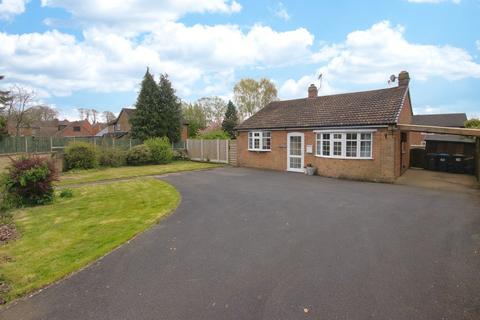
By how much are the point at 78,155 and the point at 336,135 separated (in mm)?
16837

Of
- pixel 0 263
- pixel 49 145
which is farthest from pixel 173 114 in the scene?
pixel 0 263

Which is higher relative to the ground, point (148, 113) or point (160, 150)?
point (148, 113)

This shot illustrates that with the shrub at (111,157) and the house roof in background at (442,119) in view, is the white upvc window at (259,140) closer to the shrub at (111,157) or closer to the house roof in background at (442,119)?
the shrub at (111,157)

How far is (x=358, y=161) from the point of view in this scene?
49.1 feet

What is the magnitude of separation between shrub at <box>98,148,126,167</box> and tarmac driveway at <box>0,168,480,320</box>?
597 inches

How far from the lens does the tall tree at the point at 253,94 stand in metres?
51.5

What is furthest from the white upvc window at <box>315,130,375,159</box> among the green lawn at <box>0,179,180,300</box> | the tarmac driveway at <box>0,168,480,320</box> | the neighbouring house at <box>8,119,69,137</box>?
the neighbouring house at <box>8,119,69,137</box>

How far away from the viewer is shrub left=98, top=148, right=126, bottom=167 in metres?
21.3

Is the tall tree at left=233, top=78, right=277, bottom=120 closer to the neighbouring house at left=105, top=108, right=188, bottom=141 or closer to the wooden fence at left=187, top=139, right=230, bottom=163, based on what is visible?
the neighbouring house at left=105, top=108, right=188, bottom=141

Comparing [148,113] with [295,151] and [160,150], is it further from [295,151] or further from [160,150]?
[295,151]

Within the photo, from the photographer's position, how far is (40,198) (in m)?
10.4

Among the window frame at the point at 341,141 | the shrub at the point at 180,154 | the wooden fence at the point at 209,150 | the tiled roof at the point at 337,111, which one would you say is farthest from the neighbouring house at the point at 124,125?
the window frame at the point at 341,141

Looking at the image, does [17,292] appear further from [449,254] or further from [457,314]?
[449,254]

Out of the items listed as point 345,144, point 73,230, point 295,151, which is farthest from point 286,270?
point 295,151
